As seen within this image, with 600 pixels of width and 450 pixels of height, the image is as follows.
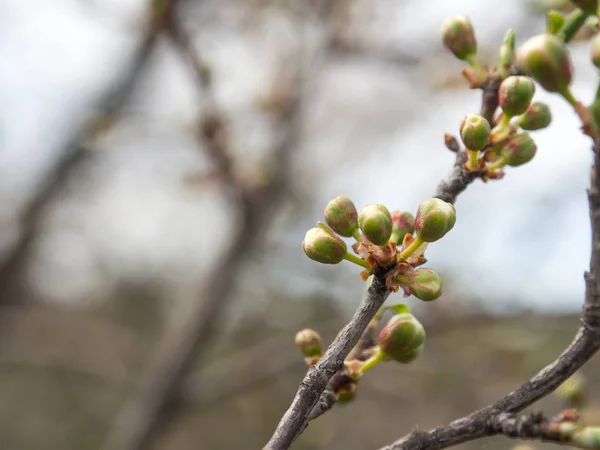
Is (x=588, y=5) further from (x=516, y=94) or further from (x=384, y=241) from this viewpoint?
(x=384, y=241)

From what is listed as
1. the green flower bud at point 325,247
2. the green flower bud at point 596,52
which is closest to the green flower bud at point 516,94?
the green flower bud at point 596,52

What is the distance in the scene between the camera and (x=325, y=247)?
0.80 metres

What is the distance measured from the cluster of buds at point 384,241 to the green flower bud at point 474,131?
0.11 m

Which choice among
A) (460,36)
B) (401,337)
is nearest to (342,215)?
(401,337)

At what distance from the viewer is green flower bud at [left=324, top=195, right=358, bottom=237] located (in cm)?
81

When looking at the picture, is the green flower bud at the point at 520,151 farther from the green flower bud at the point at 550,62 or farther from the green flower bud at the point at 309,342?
the green flower bud at the point at 309,342

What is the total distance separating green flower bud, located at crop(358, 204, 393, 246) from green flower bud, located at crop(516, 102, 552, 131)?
0.32 m

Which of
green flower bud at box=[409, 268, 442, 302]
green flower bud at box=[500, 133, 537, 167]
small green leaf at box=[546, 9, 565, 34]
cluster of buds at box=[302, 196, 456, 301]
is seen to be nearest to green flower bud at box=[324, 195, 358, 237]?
cluster of buds at box=[302, 196, 456, 301]

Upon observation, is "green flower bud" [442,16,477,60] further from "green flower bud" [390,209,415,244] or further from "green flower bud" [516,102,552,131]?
"green flower bud" [390,209,415,244]

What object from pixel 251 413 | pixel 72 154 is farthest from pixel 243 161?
pixel 251 413

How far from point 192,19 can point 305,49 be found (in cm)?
107

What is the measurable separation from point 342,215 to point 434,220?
130 mm

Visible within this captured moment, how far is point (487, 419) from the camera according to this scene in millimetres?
701

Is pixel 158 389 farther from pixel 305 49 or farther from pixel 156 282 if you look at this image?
pixel 156 282
